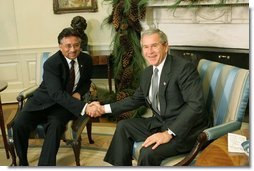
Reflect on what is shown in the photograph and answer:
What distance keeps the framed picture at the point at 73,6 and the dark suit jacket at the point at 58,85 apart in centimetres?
25

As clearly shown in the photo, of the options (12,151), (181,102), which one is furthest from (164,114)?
(12,151)

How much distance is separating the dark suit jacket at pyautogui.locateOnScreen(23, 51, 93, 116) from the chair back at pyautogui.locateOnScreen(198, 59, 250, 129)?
0.67 meters

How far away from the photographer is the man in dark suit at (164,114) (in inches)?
56.9

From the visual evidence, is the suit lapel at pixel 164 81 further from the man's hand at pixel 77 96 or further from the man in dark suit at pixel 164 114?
the man's hand at pixel 77 96

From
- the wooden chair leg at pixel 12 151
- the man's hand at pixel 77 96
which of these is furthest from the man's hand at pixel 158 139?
the wooden chair leg at pixel 12 151

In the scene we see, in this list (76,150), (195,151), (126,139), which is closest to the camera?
(195,151)

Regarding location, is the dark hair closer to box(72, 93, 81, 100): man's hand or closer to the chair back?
box(72, 93, 81, 100): man's hand

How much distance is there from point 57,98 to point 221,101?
88cm

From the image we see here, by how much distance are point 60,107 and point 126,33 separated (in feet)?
2.35

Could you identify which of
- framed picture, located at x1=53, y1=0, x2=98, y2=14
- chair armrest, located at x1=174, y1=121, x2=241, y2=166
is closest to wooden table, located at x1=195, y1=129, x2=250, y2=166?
chair armrest, located at x1=174, y1=121, x2=241, y2=166

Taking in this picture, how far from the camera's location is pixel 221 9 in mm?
2070

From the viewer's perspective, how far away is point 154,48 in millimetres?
1494

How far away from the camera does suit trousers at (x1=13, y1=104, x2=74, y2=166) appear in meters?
1.76

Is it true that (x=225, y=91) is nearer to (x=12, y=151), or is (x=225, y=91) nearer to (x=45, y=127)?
(x=45, y=127)
